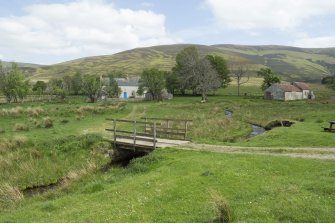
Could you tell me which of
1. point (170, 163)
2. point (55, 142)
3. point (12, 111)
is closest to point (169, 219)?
point (170, 163)

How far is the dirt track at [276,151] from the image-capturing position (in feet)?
79.1

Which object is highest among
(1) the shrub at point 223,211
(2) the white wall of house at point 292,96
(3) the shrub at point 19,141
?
(1) the shrub at point 223,211

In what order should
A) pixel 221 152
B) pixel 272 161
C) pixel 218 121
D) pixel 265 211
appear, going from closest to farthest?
1. pixel 265 211
2. pixel 272 161
3. pixel 221 152
4. pixel 218 121

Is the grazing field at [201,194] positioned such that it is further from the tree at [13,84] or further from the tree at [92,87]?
the tree at [92,87]

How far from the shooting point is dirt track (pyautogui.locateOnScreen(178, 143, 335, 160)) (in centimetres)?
2410

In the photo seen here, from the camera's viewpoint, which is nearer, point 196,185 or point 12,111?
point 196,185

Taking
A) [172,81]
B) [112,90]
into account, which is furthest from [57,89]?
[172,81]

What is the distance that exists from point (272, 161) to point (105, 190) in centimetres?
1007

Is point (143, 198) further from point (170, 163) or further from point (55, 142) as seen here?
point (55, 142)

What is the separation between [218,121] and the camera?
49062 millimetres

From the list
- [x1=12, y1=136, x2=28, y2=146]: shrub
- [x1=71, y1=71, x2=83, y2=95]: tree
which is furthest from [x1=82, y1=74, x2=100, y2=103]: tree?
[x1=12, y1=136, x2=28, y2=146]: shrub

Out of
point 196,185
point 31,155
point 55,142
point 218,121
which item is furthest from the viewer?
point 218,121

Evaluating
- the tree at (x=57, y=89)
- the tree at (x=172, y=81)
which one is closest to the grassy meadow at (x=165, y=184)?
the tree at (x=57, y=89)

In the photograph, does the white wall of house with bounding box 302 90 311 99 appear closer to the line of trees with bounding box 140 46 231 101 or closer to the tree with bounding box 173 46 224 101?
the line of trees with bounding box 140 46 231 101
